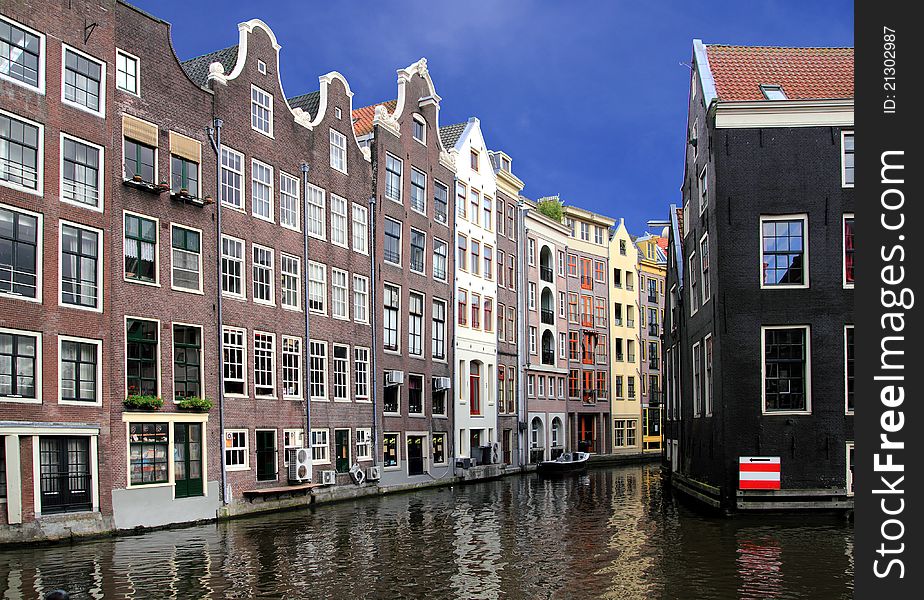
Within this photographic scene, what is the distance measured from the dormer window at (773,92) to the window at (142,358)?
20.7 meters

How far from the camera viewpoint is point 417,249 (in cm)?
4659

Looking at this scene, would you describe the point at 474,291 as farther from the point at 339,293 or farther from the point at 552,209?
the point at 552,209

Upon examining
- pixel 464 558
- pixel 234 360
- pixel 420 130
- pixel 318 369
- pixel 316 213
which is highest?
pixel 420 130

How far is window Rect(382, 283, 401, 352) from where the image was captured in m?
42.9

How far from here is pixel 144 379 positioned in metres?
28.4

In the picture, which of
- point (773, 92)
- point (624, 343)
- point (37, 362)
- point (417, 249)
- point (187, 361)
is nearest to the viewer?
point (37, 362)

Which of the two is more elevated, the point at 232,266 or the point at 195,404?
the point at 232,266

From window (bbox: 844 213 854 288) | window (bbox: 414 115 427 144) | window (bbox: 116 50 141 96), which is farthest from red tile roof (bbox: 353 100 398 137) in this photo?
window (bbox: 844 213 854 288)

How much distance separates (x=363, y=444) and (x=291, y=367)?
617cm

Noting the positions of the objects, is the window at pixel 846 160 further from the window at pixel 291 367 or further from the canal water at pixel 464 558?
the window at pixel 291 367

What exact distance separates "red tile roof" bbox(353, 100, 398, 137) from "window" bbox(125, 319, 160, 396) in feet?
60.1

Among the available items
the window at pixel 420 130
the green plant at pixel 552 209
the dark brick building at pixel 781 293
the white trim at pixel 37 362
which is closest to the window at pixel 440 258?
the window at pixel 420 130

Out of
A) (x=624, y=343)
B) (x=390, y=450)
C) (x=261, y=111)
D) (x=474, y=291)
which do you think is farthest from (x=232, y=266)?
(x=624, y=343)

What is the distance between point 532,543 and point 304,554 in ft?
18.7
